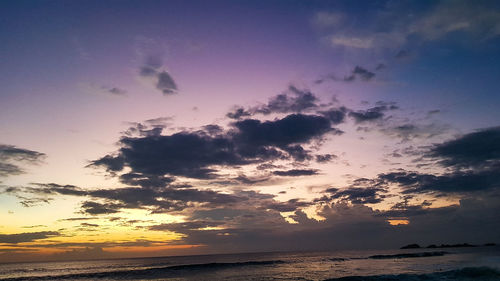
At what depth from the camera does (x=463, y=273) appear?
3912cm

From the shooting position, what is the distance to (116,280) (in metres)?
52.0

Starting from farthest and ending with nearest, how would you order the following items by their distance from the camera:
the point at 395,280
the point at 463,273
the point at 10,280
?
the point at 10,280
the point at 463,273
the point at 395,280

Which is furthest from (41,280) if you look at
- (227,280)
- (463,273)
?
(463,273)

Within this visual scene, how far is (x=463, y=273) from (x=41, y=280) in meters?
71.4

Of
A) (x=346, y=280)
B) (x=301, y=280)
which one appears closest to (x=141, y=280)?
(x=301, y=280)

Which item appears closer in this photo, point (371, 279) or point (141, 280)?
point (371, 279)

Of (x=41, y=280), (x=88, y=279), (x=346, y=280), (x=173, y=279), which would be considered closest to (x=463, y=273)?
(x=346, y=280)

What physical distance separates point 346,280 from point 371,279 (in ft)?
10.1

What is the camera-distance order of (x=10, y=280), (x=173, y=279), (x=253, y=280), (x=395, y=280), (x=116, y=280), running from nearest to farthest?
1. (x=395, y=280)
2. (x=253, y=280)
3. (x=173, y=279)
4. (x=116, y=280)
5. (x=10, y=280)

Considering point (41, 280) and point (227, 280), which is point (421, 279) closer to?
point (227, 280)

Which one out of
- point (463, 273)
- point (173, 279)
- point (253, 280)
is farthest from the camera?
point (173, 279)

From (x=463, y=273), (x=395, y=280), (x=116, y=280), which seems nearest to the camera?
(x=395, y=280)

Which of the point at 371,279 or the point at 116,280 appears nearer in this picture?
the point at 371,279

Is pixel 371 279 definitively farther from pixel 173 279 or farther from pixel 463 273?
pixel 173 279
